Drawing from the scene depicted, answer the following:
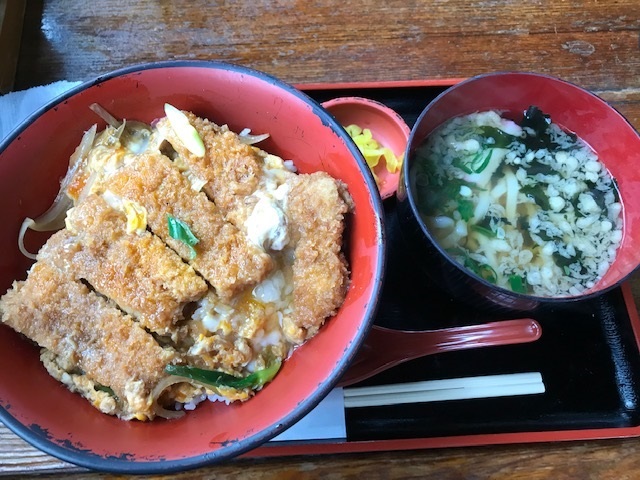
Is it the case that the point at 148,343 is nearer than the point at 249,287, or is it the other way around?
the point at 148,343

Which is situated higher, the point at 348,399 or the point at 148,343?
the point at 148,343

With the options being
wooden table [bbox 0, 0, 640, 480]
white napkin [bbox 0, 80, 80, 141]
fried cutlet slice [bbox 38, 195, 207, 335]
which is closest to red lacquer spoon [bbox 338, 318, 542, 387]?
fried cutlet slice [bbox 38, 195, 207, 335]

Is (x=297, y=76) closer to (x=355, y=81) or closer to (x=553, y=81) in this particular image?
(x=355, y=81)

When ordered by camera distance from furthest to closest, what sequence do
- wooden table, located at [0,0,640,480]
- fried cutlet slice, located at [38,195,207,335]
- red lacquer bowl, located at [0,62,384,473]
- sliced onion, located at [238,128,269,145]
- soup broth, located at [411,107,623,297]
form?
wooden table, located at [0,0,640,480] → soup broth, located at [411,107,623,297] → sliced onion, located at [238,128,269,145] → fried cutlet slice, located at [38,195,207,335] → red lacquer bowl, located at [0,62,384,473]

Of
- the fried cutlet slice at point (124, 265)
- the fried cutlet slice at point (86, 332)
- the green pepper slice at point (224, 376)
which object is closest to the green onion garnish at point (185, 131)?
the fried cutlet slice at point (124, 265)

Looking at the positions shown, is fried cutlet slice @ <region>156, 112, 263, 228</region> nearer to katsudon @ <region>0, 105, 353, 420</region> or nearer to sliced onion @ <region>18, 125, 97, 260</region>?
katsudon @ <region>0, 105, 353, 420</region>

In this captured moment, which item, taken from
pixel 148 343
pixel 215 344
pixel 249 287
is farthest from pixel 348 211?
pixel 148 343

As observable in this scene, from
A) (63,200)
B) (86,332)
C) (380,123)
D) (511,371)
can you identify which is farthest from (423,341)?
(63,200)
